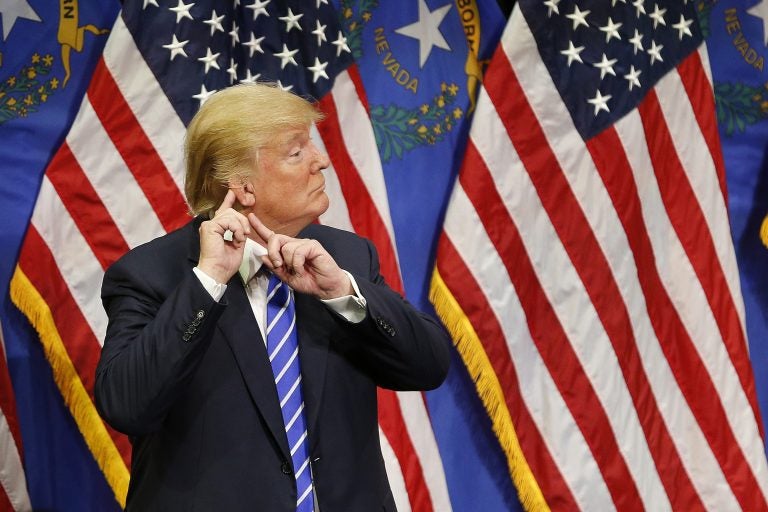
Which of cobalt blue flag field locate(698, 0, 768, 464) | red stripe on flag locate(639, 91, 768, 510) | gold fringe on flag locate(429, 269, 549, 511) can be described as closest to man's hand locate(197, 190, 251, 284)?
gold fringe on flag locate(429, 269, 549, 511)

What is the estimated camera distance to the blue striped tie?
5.93ft

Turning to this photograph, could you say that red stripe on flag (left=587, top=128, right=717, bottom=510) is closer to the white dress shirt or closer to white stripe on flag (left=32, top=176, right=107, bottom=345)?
white stripe on flag (left=32, top=176, right=107, bottom=345)

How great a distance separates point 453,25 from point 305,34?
1.94 ft

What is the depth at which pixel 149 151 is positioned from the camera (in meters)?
2.99

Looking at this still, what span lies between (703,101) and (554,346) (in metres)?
0.93

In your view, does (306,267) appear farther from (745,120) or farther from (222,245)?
(745,120)

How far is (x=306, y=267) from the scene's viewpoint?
1777 millimetres

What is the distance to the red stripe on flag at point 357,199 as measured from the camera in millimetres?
3154

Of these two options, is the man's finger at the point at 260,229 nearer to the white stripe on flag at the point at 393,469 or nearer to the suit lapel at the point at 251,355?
the suit lapel at the point at 251,355

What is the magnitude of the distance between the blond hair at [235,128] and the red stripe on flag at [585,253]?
1.49m

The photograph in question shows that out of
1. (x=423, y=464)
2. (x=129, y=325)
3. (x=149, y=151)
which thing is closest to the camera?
(x=129, y=325)

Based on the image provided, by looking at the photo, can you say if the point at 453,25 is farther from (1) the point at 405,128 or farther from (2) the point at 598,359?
(2) the point at 598,359

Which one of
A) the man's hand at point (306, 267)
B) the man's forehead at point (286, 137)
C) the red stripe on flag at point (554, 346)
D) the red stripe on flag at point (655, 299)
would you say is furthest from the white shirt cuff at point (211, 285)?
the red stripe on flag at point (655, 299)

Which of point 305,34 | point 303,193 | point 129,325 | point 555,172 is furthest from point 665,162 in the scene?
point 129,325
